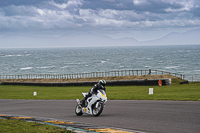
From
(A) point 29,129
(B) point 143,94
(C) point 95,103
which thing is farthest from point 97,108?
(B) point 143,94

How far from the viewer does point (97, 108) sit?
40.8ft

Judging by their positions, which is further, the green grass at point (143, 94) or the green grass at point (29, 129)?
the green grass at point (143, 94)

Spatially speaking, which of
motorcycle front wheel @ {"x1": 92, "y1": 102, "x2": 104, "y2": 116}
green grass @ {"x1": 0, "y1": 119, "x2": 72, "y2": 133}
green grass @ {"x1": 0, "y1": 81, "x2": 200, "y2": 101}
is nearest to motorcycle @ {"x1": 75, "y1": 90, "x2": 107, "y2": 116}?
motorcycle front wheel @ {"x1": 92, "y1": 102, "x2": 104, "y2": 116}

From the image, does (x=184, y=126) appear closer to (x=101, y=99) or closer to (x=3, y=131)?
(x=101, y=99)

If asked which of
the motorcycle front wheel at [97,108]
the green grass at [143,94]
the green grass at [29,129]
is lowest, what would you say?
the green grass at [143,94]

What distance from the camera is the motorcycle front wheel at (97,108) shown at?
1216 centimetres

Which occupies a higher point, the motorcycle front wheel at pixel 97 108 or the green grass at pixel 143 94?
the motorcycle front wheel at pixel 97 108

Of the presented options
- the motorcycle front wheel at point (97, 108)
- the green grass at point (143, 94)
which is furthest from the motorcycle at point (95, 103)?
the green grass at point (143, 94)

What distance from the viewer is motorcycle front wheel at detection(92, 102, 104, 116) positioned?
1216 cm

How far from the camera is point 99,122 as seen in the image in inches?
431

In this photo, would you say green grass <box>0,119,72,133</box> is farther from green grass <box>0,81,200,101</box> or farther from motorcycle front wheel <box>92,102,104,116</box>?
green grass <box>0,81,200,101</box>

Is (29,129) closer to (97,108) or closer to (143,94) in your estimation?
(97,108)

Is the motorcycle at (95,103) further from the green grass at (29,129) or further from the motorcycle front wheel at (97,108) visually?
the green grass at (29,129)

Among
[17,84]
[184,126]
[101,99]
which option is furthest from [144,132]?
[17,84]
